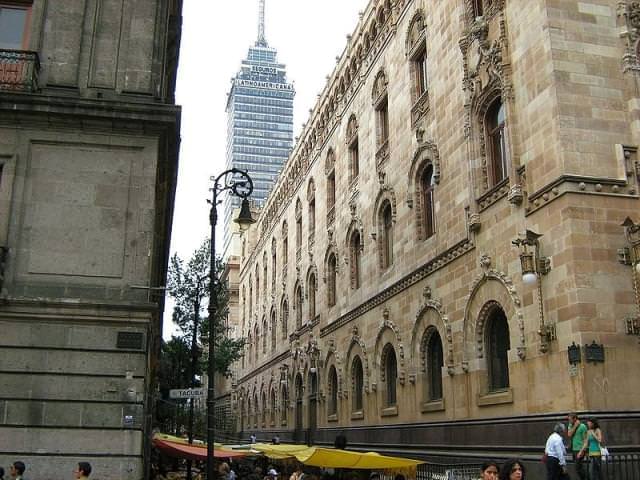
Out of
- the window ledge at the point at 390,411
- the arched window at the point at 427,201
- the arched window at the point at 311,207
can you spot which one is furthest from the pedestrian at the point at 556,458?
the arched window at the point at 311,207

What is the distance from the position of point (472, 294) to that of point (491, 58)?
6.07 metres

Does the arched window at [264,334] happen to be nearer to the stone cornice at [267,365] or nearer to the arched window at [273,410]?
the stone cornice at [267,365]

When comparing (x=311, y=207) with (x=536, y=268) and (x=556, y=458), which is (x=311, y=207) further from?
(x=556, y=458)

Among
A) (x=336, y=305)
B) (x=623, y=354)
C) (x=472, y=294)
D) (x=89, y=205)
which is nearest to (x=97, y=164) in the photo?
(x=89, y=205)

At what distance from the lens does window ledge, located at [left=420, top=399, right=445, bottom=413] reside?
2089 centimetres

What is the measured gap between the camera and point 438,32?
23.1 metres

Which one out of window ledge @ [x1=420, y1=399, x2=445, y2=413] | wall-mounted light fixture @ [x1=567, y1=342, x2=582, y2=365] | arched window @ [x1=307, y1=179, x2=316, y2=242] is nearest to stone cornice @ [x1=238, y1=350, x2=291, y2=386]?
arched window @ [x1=307, y1=179, x2=316, y2=242]

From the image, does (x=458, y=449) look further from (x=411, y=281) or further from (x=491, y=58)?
(x=491, y=58)

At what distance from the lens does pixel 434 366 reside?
22.5 m

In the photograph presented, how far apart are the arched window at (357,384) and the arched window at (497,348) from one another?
1151cm

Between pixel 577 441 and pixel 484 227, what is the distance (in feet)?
22.4

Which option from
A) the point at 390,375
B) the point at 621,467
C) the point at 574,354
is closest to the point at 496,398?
the point at 574,354

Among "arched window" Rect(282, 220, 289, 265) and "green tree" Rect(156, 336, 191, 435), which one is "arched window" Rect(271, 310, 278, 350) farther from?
"green tree" Rect(156, 336, 191, 435)

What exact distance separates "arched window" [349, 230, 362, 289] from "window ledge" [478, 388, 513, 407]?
41.7 feet
